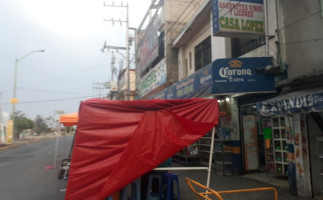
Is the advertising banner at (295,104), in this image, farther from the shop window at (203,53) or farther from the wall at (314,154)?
the shop window at (203,53)

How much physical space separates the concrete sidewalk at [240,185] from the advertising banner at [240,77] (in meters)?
2.71

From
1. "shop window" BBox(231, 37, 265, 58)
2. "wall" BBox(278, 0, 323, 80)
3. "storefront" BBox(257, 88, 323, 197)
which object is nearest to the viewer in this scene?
"storefront" BBox(257, 88, 323, 197)

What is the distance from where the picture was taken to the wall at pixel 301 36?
6.90m

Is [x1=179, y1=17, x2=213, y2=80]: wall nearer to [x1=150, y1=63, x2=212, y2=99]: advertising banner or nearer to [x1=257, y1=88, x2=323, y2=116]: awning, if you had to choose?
[x1=150, y1=63, x2=212, y2=99]: advertising banner

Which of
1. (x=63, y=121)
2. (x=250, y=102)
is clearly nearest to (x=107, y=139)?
(x=250, y=102)

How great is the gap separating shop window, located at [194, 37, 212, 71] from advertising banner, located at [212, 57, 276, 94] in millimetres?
4882

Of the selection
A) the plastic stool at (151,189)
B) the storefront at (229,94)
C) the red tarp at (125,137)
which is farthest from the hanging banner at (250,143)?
the red tarp at (125,137)

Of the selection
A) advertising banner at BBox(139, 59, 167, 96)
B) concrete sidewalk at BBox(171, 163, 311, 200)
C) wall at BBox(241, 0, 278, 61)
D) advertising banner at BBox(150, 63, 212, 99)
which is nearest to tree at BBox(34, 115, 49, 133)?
advertising banner at BBox(139, 59, 167, 96)

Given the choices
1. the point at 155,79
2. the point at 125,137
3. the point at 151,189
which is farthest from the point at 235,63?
the point at 155,79

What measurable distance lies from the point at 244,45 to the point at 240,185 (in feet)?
16.4

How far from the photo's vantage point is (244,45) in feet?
34.3

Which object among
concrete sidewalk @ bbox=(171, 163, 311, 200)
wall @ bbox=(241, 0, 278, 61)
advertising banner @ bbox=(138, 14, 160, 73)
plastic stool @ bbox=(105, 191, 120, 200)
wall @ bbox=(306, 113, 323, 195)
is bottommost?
concrete sidewalk @ bbox=(171, 163, 311, 200)

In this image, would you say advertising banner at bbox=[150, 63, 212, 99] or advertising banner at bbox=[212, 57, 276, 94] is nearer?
advertising banner at bbox=[212, 57, 276, 94]

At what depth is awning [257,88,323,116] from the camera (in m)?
5.26
